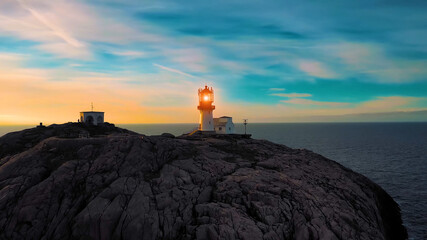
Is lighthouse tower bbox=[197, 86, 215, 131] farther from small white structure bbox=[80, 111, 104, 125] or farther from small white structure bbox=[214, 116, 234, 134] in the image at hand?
small white structure bbox=[80, 111, 104, 125]

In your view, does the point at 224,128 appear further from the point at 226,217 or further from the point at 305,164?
the point at 226,217

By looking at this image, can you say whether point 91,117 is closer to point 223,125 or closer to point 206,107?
point 206,107

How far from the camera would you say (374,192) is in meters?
38.5

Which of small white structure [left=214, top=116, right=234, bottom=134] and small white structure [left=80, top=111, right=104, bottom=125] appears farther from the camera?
small white structure [left=214, top=116, right=234, bottom=134]

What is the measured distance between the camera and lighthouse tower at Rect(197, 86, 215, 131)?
178ft

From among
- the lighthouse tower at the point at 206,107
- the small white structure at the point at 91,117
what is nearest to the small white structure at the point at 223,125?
the lighthouse tower at the point at 206,107

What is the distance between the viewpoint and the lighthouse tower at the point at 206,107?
54.2m

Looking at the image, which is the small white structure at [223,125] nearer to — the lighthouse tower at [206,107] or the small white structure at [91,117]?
the lighthouse tower at [206,107]

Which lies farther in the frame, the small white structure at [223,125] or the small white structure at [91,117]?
the small white structure at [223,125]

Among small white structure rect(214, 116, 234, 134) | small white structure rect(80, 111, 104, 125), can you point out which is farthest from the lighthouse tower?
small white structure rect(80, 111, 104, 125)

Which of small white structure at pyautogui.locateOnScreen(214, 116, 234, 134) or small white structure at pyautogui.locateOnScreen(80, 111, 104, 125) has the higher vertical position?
small white structure at pyautogui.locateOnScreen(80, 111, 104, 125)

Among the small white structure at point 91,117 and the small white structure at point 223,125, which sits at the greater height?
the small white structure at point 91,117

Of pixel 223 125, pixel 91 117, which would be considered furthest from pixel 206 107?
pixel 91 117

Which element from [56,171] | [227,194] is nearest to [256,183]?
[227,194]
